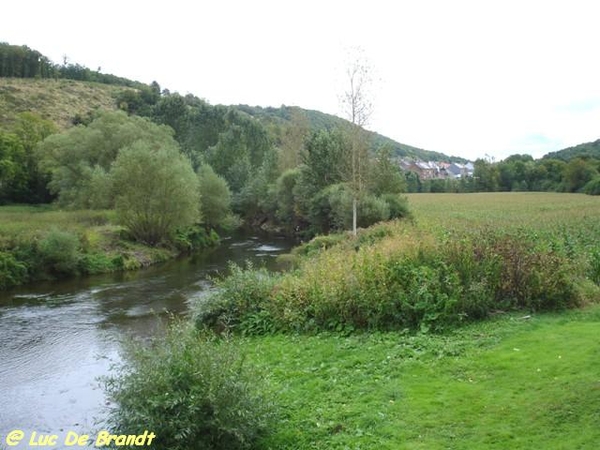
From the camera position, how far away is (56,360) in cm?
1484

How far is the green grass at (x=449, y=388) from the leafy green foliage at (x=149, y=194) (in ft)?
95.1

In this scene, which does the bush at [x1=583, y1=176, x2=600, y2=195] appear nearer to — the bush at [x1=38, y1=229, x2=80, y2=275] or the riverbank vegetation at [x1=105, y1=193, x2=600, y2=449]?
the riverbank vegetation at [x1=105, y1=193, x2=600, y2=449]

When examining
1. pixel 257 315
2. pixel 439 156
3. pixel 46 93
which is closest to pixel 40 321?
pixel 257 315

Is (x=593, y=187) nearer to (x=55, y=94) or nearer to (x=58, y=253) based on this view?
(x=58, y=253)

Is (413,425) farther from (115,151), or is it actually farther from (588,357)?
(115,151)

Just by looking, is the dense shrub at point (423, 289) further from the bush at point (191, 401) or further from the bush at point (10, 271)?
the bush at point (10, 271)

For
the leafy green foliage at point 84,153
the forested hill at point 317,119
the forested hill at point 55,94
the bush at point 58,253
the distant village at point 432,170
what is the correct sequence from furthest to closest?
the forested hill at point 317,119, the distant village at point 432,170, the forested hill at point 55,94, the leafy green foliage at point 84,153, the bush at point 58,253

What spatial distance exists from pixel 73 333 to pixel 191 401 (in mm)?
13100

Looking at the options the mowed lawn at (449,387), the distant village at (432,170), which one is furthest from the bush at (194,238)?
the distant village at (432,170)

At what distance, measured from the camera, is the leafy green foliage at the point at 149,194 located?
37562 millimetres

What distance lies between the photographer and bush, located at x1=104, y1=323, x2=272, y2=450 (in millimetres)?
6422

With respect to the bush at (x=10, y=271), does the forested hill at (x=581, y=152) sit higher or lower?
higher

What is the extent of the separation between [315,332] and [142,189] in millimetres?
29184

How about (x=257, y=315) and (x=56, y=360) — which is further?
(x=56, y=360)
